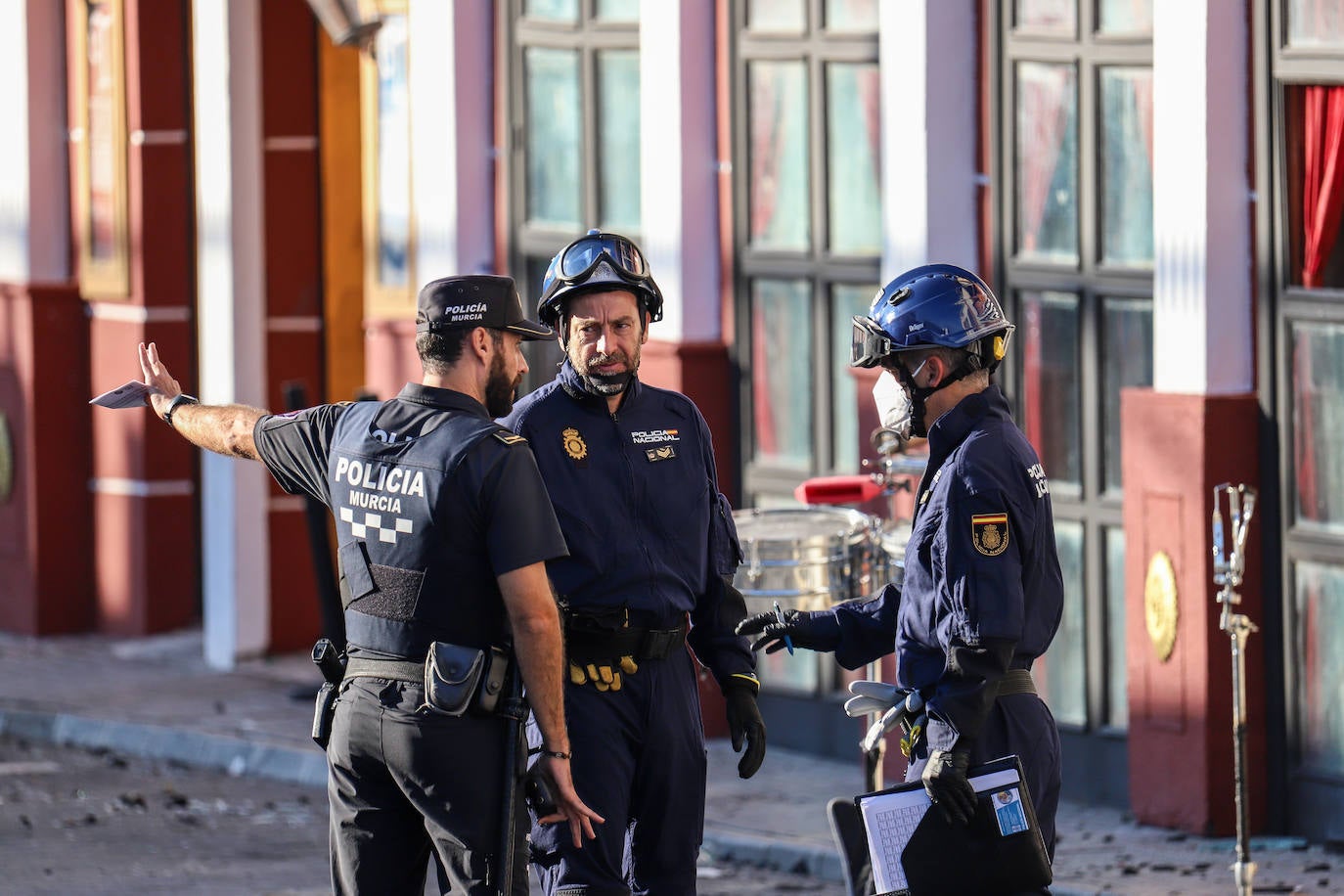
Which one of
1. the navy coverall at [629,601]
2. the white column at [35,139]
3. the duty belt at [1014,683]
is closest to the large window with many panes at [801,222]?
the navy coverall at [629,601]

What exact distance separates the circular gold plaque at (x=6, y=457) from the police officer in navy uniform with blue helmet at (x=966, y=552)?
9.90 meters

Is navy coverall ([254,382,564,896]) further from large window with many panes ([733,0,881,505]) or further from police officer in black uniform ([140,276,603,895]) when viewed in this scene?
large window with many panes ([733,0,881,505])

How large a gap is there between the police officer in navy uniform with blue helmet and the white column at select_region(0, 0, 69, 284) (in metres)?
9.76

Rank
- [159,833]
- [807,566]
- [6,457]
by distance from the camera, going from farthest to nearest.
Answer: [6,457]
[159,833]
[807,566]

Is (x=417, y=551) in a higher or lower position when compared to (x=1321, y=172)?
lower

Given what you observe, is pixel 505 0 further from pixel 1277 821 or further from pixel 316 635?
pixel 1277 821

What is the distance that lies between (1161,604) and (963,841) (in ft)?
12.1

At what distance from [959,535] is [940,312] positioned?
23.9 inches

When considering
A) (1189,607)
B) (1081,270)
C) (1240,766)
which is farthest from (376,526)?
(1081,270)

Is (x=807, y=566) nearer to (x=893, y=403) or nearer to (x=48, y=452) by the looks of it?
(x=893, y=403)

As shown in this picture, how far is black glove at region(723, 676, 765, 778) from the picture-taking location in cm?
672

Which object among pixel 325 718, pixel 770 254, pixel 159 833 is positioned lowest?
pixel 159 833

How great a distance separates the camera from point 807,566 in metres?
8.08

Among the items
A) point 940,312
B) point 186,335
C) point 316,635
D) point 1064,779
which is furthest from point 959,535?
point 186,335
